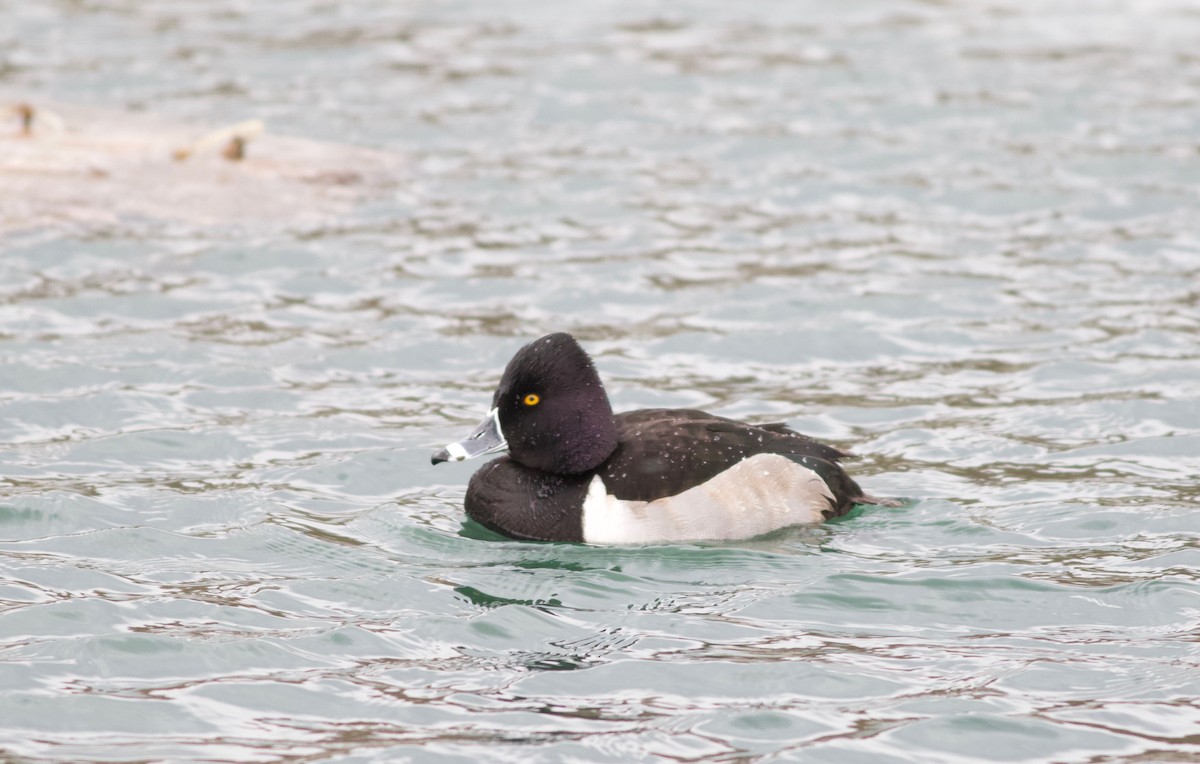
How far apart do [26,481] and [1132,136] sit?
9994mm

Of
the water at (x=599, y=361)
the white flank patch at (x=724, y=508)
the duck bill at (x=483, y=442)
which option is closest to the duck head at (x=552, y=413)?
the duck bill at (x=483, y=442)

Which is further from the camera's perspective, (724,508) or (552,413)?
(552,413)

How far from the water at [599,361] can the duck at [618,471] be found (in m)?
0.16

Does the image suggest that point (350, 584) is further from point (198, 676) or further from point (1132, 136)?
point (1132, 136)

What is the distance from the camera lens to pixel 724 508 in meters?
7.75

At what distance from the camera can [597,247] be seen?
1265 cm

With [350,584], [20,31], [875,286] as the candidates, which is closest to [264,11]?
[20,31]

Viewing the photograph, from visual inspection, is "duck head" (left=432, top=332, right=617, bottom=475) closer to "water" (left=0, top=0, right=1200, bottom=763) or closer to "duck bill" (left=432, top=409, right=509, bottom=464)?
"duck bill" (left=432, top=409, right=509, bottom=464)

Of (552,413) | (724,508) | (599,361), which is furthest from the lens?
(599,361)

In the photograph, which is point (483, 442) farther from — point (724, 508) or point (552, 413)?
point (724, 508)

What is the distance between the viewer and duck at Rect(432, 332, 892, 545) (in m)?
7.73

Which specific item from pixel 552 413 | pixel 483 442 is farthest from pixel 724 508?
pixel 483 442

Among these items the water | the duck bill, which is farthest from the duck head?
the water

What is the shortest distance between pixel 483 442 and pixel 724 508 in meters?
1.14
